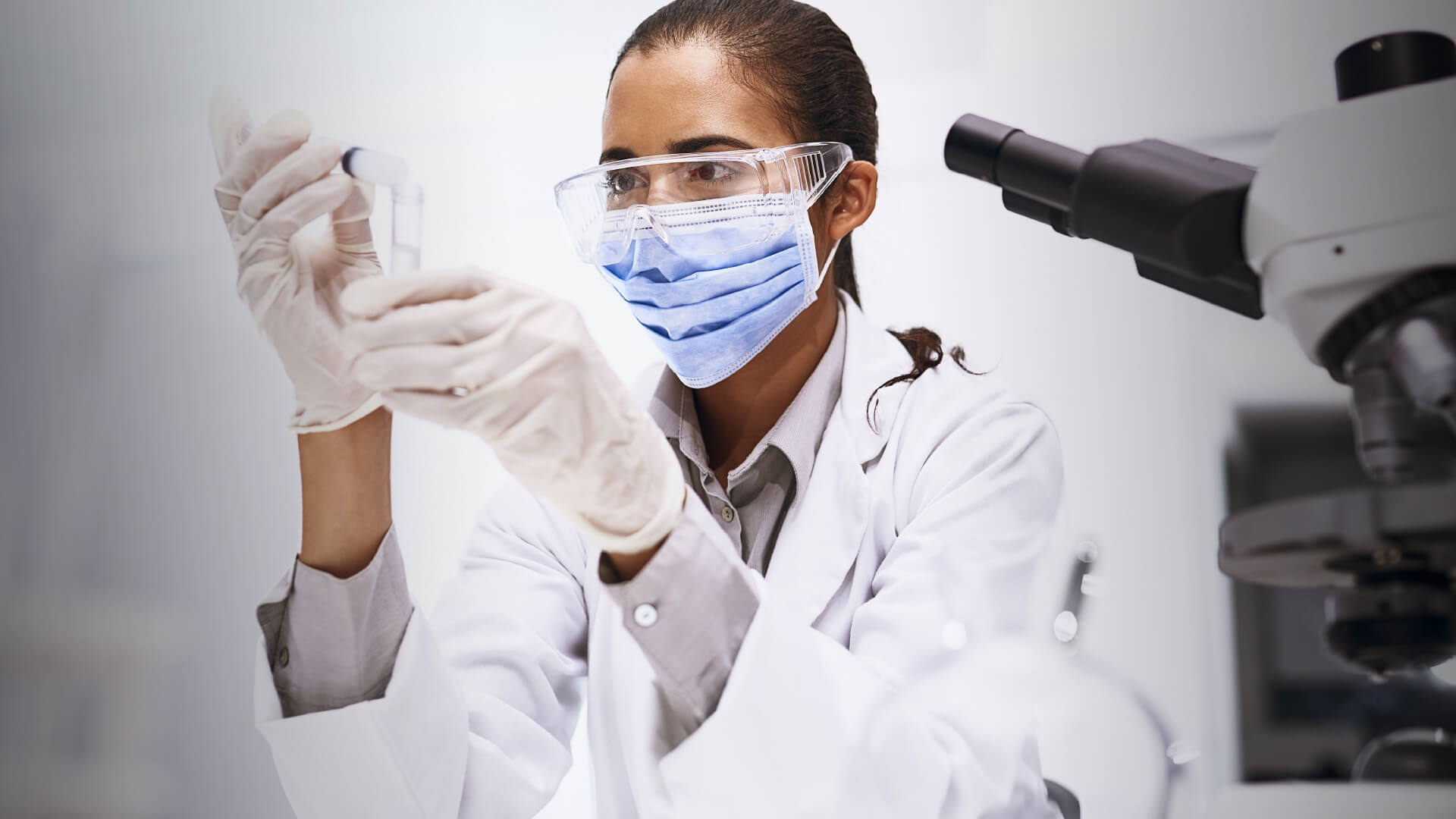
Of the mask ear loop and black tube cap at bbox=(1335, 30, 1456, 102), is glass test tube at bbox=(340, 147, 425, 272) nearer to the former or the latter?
the mask ear loop

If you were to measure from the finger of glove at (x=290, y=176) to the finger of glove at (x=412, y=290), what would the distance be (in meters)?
0.11

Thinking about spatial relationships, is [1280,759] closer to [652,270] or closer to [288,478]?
[652,270]

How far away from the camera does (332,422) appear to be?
2.24 feet

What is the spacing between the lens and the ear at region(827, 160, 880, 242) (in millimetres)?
974

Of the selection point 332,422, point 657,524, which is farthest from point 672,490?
point 332,422

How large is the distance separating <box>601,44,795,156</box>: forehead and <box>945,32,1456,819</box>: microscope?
503 millimetres

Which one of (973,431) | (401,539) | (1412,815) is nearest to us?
(1412,815)

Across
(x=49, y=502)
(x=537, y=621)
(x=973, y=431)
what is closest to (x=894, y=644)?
(x=973, y=431)

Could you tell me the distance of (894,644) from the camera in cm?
74

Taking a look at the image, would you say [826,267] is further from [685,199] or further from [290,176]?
[290,176]

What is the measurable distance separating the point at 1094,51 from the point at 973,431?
0.40 m

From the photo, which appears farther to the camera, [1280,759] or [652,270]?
[652,270]

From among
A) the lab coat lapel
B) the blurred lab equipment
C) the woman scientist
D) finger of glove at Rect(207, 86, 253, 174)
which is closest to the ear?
the woman scientist

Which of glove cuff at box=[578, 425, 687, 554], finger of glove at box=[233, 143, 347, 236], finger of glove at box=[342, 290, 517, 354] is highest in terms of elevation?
finger of glove at box=[233, 143, 347, 236]
